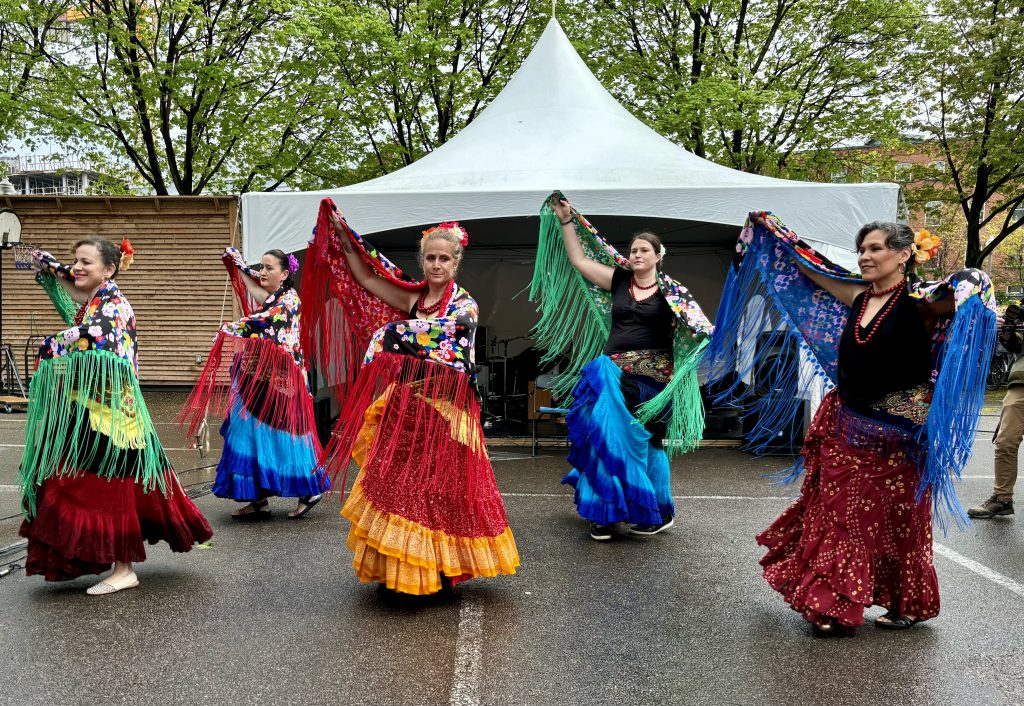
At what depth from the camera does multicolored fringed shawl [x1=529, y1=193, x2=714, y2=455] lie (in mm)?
4723

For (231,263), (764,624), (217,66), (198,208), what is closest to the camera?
(764,624)

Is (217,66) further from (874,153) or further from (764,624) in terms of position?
(764,624)

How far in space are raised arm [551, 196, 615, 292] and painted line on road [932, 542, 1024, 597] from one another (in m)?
2.34

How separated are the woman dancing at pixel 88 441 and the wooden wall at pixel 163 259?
32.3 ft

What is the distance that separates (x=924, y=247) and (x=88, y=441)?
3461mm

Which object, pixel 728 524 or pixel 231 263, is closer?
pixel 728 524

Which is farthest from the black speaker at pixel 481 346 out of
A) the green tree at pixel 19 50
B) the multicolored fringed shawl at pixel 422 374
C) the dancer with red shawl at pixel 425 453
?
the green tree at pixel 19 50

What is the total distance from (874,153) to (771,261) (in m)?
16.3

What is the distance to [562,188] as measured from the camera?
732 cm

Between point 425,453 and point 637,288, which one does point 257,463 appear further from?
point 637,288

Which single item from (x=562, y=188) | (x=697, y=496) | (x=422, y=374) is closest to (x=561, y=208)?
(x=422, y=374)

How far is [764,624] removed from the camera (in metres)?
3.49

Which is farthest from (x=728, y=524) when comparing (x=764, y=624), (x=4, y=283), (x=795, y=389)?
(x=4, y=283)

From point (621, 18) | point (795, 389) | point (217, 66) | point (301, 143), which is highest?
point (621, 18)
